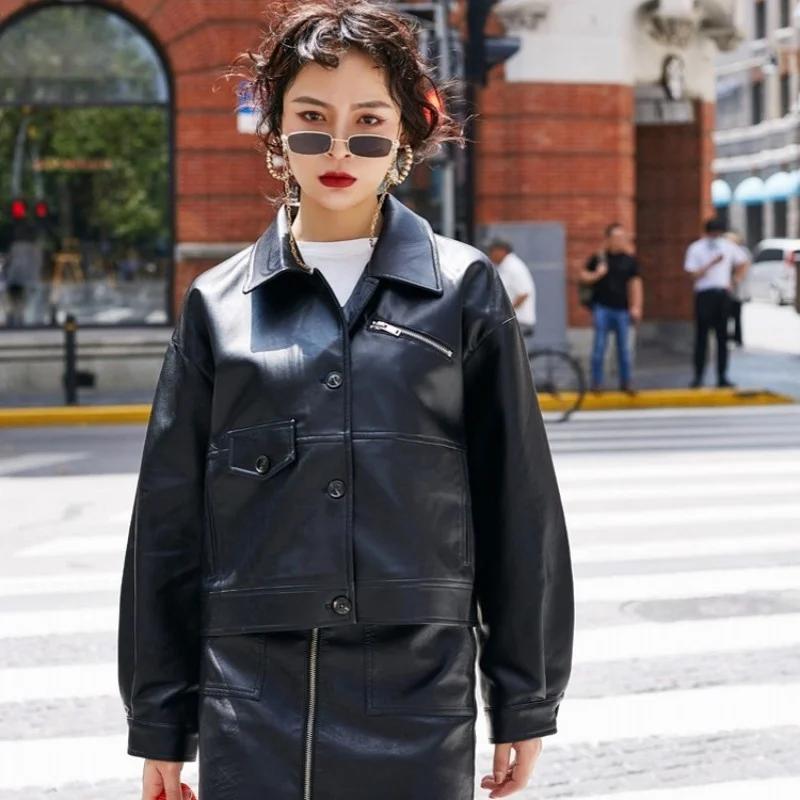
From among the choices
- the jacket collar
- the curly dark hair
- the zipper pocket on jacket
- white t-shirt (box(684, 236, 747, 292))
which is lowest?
the zipper pocket on jacket

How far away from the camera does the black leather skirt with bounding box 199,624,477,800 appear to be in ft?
7.99

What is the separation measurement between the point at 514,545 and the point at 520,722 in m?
0.28

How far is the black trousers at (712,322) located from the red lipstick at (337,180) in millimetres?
15757

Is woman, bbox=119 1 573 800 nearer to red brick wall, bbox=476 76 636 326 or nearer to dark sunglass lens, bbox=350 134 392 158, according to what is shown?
dark sunglass lens, bbox=350 134 392 158

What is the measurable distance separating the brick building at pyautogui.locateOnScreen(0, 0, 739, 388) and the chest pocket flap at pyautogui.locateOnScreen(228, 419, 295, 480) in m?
15.2

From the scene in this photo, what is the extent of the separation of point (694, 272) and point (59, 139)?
294 inches

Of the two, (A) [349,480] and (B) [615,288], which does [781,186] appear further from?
(A) [349,480]

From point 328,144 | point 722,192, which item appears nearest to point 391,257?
point 328,144

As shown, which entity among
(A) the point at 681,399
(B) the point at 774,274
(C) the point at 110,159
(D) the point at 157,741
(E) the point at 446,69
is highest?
(E) the point at 446,69

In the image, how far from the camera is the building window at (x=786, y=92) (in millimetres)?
57125

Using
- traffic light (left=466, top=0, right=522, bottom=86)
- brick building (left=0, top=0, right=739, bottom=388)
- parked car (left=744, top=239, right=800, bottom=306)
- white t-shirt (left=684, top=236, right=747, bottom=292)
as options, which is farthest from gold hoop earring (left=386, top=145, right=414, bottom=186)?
parked car (left=744, top=239, right=800, bottom=306)

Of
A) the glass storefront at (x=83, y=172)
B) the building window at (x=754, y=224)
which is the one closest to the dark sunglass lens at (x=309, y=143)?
the glass storefront at (x=83, y=172)

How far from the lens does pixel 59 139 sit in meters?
18.7

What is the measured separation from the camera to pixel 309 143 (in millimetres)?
2600
